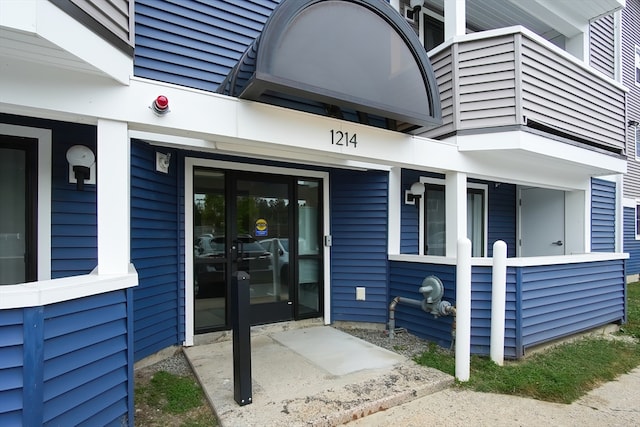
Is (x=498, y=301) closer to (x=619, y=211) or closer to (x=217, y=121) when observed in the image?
(x=217, y=121)

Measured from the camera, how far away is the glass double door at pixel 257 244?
4.29 metres

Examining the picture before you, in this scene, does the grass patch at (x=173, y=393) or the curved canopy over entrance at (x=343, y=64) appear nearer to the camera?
the curved canopy over entrance at (x=343, y=64)

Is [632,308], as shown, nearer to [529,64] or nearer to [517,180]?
[517,180]

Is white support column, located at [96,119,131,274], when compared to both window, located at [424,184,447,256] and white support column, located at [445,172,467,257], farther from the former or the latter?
window, located at [424,184,447,256]

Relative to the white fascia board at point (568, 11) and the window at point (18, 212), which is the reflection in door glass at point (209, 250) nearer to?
the window at point (18, 212)

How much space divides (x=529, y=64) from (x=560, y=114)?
91cm

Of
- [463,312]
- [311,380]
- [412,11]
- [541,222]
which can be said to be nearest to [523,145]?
[463,312]

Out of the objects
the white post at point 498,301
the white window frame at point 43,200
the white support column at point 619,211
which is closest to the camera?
the white window frame at point 43,200

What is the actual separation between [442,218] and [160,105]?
4680 millimetres

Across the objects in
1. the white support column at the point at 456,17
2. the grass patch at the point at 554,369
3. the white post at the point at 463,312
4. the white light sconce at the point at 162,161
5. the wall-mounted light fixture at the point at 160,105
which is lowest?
the grass patch at the point at 554,369

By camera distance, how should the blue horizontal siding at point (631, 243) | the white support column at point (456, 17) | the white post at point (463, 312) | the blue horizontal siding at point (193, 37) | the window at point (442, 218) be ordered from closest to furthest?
the white post at point (463, 312)
the blue horizontal siding at point (193, 37)
the white support column at point (456, 17)
the window at point (442, 218)
the blue horizontal siding at point (631, 243)

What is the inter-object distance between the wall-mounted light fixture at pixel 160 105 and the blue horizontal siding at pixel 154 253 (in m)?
1.12

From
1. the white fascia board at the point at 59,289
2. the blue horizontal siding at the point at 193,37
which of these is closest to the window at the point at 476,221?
the blue horizontal siding at the point at 193,37

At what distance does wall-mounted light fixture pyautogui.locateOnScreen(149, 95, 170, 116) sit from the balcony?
327 cm
